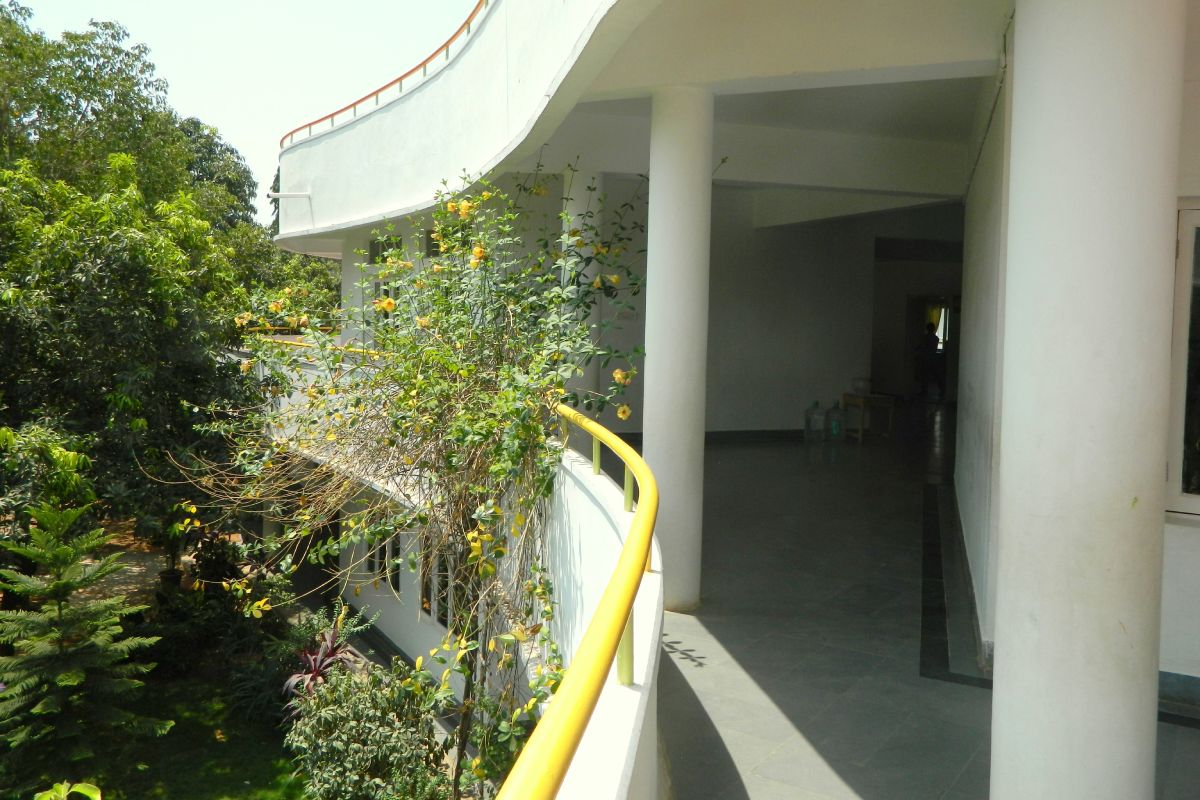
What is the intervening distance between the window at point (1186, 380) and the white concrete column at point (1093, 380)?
224 centimetres

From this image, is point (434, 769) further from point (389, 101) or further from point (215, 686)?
point (389, 101)

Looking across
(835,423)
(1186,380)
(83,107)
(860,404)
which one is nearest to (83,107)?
(83,107)

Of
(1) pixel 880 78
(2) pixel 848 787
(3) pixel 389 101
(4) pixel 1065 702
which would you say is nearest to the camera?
(4) pixel 1065 702

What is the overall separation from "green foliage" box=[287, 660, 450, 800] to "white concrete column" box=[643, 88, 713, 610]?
10.5 feet

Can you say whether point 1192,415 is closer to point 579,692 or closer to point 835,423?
point 579,692

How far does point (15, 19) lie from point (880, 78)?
21.2m

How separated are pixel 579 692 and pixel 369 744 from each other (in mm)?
8817

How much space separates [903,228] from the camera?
17.8 metres

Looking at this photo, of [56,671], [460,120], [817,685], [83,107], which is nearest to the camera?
[817,685]

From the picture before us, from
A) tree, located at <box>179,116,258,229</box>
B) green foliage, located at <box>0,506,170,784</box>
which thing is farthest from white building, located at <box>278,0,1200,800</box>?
tree, located at <box>179,116,258,229</box>

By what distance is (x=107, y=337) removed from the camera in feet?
39.1

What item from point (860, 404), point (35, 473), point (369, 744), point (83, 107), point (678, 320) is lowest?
point (369, 744)

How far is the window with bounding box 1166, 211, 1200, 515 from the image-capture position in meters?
4.98

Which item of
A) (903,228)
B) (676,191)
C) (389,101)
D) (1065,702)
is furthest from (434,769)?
(903,228)
